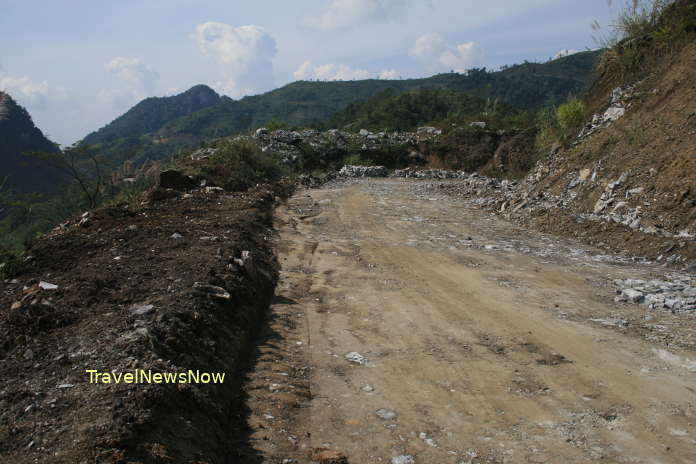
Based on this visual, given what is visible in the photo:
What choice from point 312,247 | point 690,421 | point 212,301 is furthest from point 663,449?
point 312,247

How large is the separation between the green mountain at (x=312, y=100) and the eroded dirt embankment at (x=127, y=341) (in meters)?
55.0

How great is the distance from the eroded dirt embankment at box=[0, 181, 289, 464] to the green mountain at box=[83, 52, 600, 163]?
55.0m

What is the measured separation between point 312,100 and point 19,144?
6016 cm

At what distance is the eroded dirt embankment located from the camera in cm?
250

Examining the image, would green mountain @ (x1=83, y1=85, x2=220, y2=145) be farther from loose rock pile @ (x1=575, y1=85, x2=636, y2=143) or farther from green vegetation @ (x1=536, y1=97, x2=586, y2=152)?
loose rock pile @ (x1=575, y1=85, x2=636, y2=143)

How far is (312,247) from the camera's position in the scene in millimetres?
8078

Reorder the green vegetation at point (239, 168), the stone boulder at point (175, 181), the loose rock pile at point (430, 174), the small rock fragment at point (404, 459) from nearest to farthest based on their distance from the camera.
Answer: the small rock fragment at point (404, 459) → the stone boulder at point (175, 181) → the green vegetation at point (239, 168) → the loose rock pile at point (430, 174)

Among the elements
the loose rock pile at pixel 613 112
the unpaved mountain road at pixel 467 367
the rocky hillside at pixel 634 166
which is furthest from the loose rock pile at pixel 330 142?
the unpaved mountain road at pixel 467 367

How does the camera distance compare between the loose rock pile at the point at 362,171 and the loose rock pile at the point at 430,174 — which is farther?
the loose rock pile at the point at 430,174

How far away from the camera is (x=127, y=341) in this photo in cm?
337

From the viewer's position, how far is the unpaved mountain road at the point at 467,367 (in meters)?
3.09

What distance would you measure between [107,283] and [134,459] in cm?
261

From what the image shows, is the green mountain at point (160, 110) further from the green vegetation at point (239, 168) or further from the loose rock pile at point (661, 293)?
the loose rock pile at point (661, 293)

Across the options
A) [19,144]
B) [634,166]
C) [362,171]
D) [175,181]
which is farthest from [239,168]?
[19,144]
